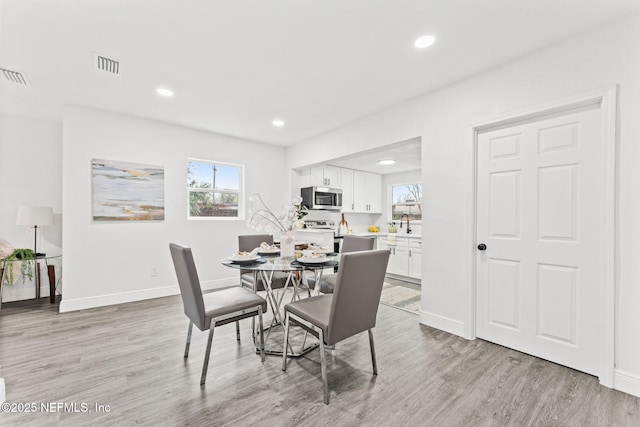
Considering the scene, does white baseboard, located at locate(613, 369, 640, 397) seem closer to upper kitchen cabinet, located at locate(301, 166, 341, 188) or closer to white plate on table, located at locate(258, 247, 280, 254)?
white plate on table, located at locate(258, 247, 280, 254)

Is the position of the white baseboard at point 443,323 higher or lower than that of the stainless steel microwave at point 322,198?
lower

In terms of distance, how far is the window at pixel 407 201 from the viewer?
6.05 meters

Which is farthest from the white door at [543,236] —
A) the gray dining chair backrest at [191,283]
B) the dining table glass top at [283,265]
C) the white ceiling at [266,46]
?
the gray dining chair backrest at [191,283]

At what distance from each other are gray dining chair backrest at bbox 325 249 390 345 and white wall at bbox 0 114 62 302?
454cm

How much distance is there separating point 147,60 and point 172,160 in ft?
6.31

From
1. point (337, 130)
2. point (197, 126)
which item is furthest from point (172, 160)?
point (337, 130)

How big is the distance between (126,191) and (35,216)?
1104 millimetres

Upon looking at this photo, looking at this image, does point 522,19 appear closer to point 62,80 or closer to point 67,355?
point 62,80

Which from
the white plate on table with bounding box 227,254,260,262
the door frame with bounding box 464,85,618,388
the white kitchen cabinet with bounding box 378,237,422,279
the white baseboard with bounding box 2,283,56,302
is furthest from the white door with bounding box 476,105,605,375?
the white baseboard with bounding box 2,283,56,302

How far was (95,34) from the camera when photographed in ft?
6.79

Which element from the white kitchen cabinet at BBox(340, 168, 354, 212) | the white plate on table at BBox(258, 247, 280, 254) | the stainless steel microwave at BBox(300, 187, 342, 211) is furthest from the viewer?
the white kitchen cabinet at BBox(340, 168, 354, 212)

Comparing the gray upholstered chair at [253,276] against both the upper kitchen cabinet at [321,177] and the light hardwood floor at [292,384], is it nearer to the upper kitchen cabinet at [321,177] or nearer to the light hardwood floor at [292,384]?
the light hardwood floor at [292,384]

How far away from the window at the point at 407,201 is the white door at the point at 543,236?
11.4 feet

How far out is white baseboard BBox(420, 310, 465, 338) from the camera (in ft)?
8.90
